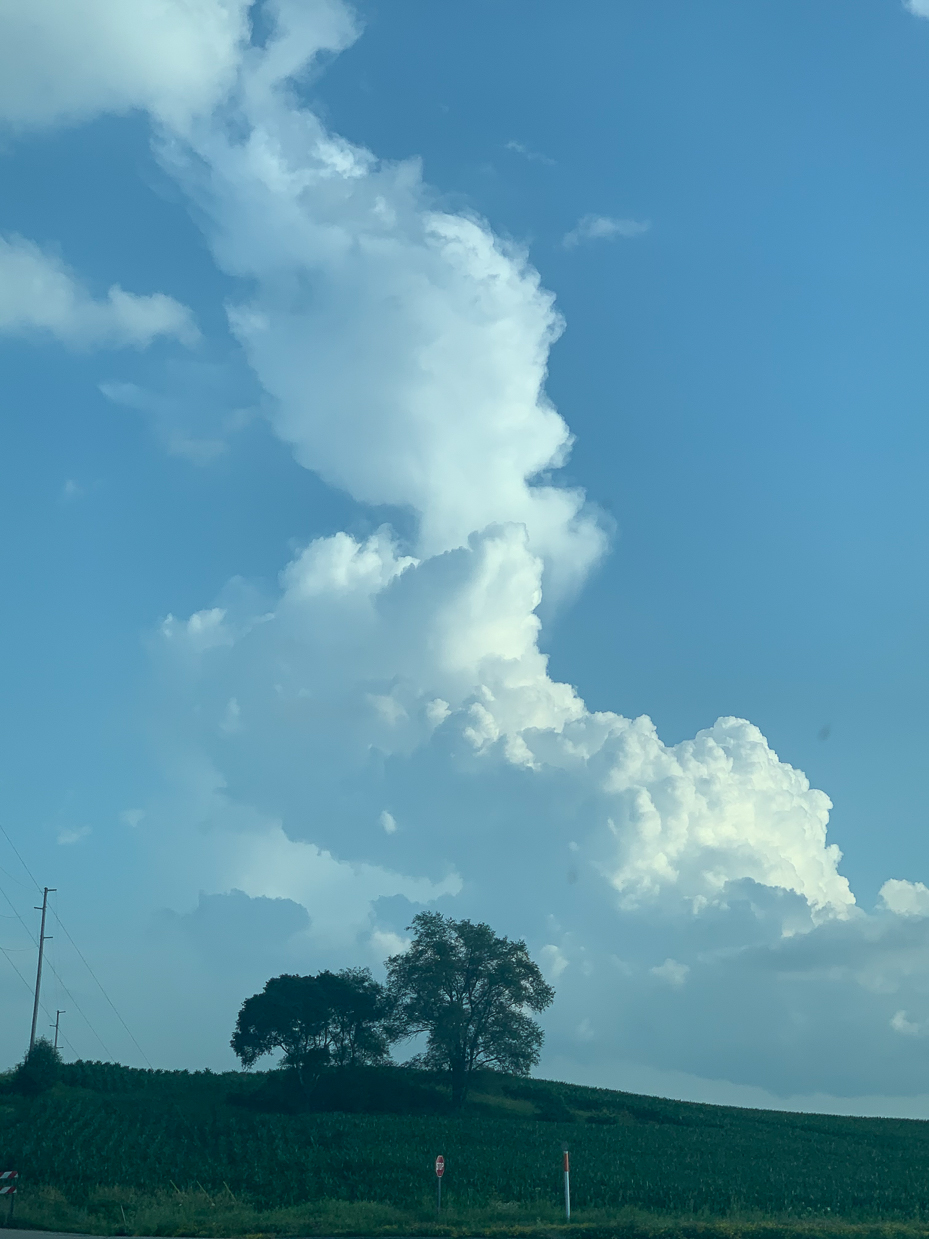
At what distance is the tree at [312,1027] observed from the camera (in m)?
79.9

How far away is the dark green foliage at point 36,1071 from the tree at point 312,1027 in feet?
43.8

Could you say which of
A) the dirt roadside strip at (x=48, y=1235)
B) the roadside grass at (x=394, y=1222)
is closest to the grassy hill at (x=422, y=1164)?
the roadside grass at (x=394, y=1222)

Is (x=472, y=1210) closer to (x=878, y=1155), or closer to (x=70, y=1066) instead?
(x=878, y=1155)

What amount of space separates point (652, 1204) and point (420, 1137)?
20.0 m

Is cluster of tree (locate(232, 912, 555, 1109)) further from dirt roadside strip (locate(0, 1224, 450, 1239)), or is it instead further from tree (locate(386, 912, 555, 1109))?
dirt roadside strip (locate(0, 1224, 450, 1239))

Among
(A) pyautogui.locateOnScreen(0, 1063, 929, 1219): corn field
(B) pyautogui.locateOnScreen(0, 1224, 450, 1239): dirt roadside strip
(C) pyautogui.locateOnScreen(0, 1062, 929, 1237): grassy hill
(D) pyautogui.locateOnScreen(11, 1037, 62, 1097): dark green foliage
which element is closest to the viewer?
(B) pyautogui.locateOnScreen(0, 1224, 450, 1239): dirt roadside strip

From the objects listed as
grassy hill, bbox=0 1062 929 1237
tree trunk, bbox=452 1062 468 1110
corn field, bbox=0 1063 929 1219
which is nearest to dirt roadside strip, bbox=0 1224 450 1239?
grassy hill, bbox=0 1062 929 1237

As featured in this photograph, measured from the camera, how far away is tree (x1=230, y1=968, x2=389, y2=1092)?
79875 mm

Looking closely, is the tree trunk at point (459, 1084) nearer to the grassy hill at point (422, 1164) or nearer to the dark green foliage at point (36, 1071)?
the grassy hill at point (422, 1164)

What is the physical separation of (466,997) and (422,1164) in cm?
3171

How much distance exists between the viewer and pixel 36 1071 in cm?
7412

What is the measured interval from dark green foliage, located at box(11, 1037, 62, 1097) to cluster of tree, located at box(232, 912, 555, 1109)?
13.4 meters

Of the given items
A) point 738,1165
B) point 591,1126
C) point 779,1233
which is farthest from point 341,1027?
point 779,1233

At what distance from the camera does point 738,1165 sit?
1992 inches
